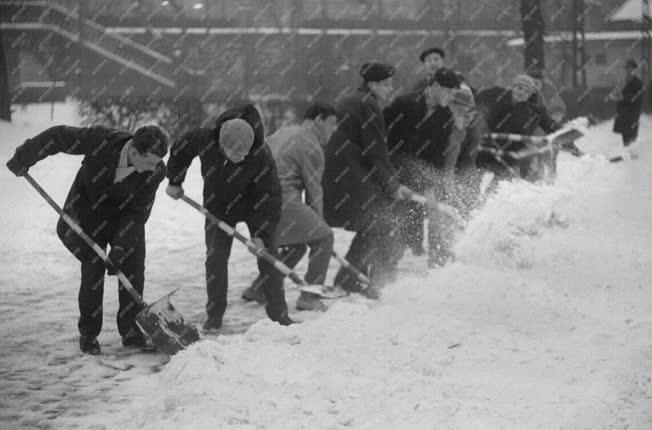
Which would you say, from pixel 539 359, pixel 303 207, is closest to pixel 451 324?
pixel 539 359

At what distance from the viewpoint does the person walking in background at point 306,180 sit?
6.57 m

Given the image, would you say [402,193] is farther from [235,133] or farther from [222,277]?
[235,133]

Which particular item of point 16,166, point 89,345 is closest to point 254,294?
point 89,345

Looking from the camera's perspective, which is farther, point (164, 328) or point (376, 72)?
point (376, 72)

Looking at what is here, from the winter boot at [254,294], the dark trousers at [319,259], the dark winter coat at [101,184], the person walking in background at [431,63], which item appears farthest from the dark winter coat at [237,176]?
the person walking in background at [431,63]

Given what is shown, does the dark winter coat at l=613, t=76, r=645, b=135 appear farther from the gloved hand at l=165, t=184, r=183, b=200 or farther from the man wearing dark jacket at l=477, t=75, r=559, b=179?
the gloved hand at l=165, t=184, r=183, b=200

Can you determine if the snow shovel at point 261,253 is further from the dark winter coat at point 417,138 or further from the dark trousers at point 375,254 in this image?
the dark winter coat at point 417,138

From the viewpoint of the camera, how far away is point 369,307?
6523 mm

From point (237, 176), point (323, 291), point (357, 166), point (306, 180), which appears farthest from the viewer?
point (357, 166)

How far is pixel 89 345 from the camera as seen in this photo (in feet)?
17.4

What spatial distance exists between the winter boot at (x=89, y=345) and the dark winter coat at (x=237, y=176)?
3.94ft

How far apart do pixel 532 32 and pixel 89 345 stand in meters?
15.0

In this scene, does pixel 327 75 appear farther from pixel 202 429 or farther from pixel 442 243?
pixel 202 429

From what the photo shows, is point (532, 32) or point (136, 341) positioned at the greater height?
point (532, 32)
